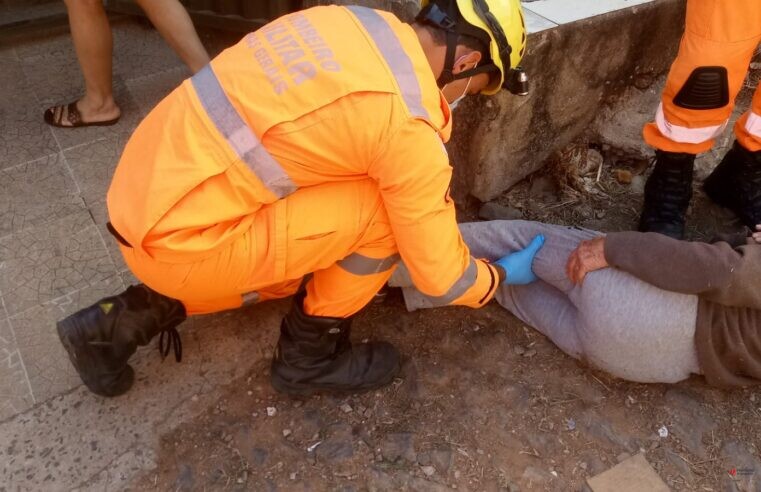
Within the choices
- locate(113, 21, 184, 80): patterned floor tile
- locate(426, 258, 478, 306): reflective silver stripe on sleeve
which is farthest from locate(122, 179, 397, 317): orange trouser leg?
locate(113, 21, 184, 80): patterned floor tile

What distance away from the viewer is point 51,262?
2.54m

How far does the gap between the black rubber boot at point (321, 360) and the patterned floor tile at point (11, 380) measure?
2.88ft

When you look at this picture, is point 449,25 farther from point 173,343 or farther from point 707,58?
point 173,343

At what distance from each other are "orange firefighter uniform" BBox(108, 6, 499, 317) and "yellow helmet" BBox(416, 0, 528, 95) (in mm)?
144

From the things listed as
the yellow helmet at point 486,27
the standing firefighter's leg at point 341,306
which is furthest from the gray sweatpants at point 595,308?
the yellow helmet at point 486,27

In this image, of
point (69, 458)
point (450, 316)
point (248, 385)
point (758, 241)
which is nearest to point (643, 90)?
point (758, 241)

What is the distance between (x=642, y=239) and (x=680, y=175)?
767 millimetres

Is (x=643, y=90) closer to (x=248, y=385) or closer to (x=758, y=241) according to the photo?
(x=758, y=241)

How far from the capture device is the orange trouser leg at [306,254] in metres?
1.76

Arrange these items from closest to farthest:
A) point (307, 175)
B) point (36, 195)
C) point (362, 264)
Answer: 1. point (307, 175)
2. point (362, 264)
3. point (36, 195)

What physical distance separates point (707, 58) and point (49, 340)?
2.59 meters

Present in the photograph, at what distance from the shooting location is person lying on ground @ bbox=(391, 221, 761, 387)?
1.82 meters

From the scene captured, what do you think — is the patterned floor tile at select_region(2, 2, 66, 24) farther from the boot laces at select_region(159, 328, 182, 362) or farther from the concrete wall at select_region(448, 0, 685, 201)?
the concrete wall at select_region(448, 0, 685, 201)

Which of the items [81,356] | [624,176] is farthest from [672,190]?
[81,356]
